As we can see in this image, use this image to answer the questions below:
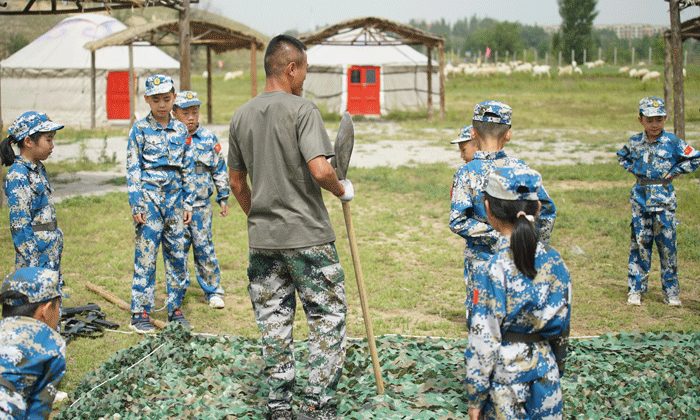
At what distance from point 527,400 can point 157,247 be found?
3.55 meters

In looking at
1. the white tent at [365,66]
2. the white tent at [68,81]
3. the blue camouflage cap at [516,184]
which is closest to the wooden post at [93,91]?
the white tent at [68,81]

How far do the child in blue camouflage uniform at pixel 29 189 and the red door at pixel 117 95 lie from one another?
64.4 feet

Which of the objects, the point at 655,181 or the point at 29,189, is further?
the point at 655,181

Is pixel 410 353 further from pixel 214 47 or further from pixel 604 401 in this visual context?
pixel 214 47

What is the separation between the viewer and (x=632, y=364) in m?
4.09

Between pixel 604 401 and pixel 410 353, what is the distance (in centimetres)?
127

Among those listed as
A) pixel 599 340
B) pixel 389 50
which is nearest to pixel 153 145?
pixel 599 340

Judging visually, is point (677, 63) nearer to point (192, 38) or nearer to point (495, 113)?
point (495, 113)

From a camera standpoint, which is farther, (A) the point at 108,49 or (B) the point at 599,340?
(A) the point at 108,49

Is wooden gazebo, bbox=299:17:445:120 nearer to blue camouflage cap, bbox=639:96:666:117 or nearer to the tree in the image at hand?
blue camouflage cap, bbox=639:96:666:117

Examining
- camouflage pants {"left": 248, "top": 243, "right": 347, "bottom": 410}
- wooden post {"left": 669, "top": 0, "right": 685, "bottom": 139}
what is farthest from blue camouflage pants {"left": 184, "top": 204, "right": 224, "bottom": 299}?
wooden post {"left": 669, "top": 0, "right": 685, "bottom": 139}

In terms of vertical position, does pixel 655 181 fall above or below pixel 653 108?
below

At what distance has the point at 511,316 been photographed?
2.39 m

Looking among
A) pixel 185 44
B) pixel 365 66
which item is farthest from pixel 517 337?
pixel 365 66
